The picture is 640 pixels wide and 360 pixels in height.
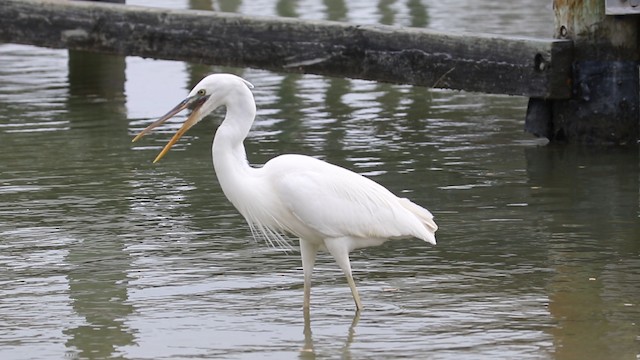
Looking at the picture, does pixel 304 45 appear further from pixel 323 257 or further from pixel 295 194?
pixel 295 194

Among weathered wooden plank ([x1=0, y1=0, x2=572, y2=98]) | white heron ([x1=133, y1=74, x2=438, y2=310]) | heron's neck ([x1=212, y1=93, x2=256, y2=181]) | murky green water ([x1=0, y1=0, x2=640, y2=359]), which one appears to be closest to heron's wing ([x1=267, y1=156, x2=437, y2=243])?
white heron ([x1=133, y1=74, x2=438, y2=310])

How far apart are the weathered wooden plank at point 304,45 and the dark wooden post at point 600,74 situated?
0.15 m

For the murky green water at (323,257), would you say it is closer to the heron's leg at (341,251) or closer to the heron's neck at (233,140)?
the heron's leg at (341,251)

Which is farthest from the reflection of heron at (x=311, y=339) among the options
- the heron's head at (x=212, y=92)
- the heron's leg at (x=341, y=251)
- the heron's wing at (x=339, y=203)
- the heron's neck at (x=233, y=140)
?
the heron's head at (x=212, y=92)

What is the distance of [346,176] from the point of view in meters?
6.81

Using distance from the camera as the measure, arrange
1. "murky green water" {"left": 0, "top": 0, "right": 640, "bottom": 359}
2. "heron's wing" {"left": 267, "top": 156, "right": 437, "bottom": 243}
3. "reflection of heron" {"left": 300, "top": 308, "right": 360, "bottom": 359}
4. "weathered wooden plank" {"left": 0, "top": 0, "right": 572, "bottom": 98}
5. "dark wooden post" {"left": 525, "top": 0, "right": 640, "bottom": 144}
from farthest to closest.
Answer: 1. "weathered wooden plank" {"left": 0, "top": 0, "right": 572, "bottom": 98}
2. "dark wooden post" {"left": 525, "top": 0, "right": 640, "bottom": 144}
3. "heron's wing" {"left": 267, "top": 156, "right": 437, "bottom": 243}
4. "murky green water" {"left": 0, "top": 0, "right": 640, "bottom": 359}
5. "reflection of heron" {"left": 300, "top": 308, "right": 360, "bottom": 359}

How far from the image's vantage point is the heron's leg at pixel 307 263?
6.65m

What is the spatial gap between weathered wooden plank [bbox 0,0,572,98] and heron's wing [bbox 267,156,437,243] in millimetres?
3910

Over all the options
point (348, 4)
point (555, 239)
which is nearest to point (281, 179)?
point (555, 239)

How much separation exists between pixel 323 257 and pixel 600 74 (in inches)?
140

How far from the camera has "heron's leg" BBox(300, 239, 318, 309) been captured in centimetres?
665

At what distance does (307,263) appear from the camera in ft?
22.2

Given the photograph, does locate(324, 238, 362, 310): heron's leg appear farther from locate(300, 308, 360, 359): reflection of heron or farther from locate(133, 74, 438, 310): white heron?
locate(300, 308, 360, 359): reflection of heron

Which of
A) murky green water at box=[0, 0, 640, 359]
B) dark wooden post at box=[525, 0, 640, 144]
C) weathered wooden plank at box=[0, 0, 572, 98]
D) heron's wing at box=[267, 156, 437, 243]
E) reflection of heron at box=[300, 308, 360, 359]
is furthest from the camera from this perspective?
weathered wooden plank at box=[0, 0, 572, 98]
